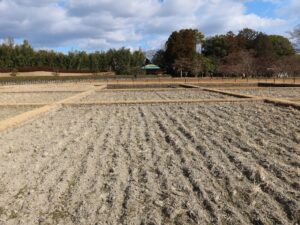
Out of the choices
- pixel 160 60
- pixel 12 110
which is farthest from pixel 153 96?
pixel 160 60

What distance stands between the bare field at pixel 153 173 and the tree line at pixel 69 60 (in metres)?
51.7

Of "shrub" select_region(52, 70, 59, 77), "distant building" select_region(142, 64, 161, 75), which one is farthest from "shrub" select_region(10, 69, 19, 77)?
"distant building" select_region(142, 64, 161, 75)

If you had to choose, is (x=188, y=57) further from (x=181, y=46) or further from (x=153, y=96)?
(x=153, y=96)

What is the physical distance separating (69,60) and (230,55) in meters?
23.8

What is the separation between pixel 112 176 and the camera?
5355mm

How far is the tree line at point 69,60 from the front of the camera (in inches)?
2380

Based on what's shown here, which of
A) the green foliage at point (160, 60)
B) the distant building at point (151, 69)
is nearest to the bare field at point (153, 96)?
the green foliage at point (160, 60)

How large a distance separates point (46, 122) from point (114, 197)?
649 centimetres

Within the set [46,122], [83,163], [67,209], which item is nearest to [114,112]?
[46,122]

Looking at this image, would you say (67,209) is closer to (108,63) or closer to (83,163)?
(83,163)

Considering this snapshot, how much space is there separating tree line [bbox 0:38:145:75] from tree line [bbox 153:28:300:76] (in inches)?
237

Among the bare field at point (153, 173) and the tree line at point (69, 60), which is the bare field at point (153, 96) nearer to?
the bare field at point (153, 173)

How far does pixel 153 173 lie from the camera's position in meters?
5.43

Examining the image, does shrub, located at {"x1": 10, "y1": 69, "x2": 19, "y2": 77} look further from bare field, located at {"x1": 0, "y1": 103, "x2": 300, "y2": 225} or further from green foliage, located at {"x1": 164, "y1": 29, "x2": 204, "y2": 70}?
bare field, located at {"x1": 0, "y1": 103, "x2": 300, "y2": 225}
